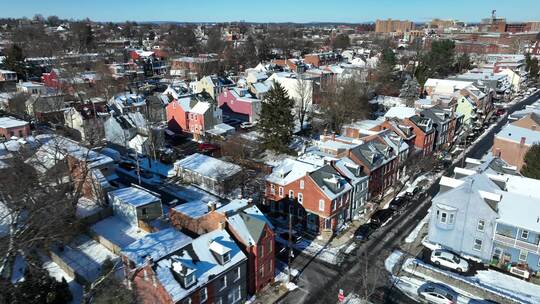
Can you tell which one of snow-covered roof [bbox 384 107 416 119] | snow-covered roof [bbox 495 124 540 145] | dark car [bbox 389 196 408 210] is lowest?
dark car [bbox 389 196 408 210]

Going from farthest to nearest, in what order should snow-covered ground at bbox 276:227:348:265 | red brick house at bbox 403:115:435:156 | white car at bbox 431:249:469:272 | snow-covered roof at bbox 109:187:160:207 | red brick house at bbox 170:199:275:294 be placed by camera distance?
red brick house at bbox 403:115:435:156 → snow-covered roof at bbox 109:187:160:207 → snow-covered ground at bbox 276:227:348:265 → white car at bbox 431:249:469:272 → red brick house at bbox 170:199:275:294

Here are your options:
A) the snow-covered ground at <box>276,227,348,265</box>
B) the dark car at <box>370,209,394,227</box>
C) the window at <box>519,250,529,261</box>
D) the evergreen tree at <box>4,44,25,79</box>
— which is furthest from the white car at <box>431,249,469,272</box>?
the evergreen tree at <box>4,44,25,79</box>

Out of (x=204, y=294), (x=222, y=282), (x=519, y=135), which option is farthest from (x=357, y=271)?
(x=519, y=135)

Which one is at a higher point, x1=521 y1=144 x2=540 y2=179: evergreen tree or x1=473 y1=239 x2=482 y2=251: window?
x1=521 y1=144 x2=540 y2=179: evergreen tree

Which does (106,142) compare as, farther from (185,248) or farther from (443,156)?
(443,156)

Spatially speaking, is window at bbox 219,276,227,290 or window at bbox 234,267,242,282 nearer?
window at bbox 219,276,227,290

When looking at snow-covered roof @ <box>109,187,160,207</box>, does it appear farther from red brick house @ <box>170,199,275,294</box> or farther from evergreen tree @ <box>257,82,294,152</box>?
evergreen tree @ <box>257,82,294,152</box>

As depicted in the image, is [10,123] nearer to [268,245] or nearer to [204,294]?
[268,245]

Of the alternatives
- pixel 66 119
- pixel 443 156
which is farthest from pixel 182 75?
pixel 443 156
